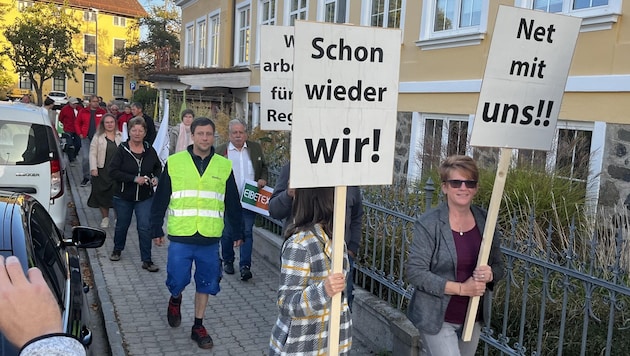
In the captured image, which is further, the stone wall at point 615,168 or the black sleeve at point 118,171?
the stone wall at point 615,168

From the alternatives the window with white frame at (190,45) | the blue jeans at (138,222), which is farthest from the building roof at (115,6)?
the blue jeans at (138,222)

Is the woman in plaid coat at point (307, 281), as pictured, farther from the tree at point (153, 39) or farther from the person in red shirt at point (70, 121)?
the tree at point (153, 39)

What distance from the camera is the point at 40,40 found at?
36969 millimetres

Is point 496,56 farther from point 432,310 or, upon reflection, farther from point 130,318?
point 130,318

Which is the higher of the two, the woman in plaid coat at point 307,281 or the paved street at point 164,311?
the woman in plaid coat at point 307,281

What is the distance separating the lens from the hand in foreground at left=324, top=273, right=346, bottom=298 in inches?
106

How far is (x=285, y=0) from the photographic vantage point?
666 inches

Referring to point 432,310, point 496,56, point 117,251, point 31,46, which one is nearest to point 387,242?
point 432,310

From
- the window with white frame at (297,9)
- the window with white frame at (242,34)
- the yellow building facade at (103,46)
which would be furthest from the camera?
the yellow building facade at (103,46)

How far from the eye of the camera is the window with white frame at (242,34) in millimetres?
21078

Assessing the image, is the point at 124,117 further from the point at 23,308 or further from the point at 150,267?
the point at 23,308

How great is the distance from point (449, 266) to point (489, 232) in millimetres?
287

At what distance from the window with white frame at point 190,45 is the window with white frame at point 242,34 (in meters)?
6.41

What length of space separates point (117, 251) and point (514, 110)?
555cm
